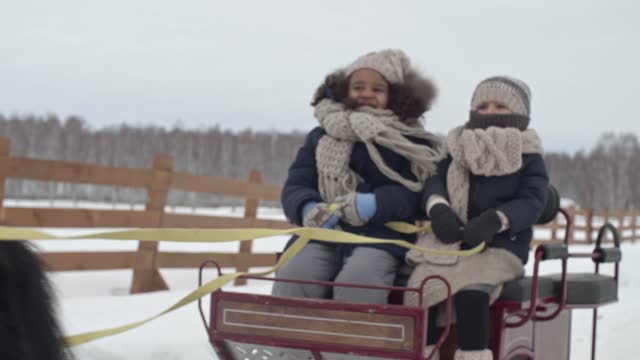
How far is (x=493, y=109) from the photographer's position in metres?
3.28

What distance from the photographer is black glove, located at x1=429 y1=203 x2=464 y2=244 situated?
2.97 m

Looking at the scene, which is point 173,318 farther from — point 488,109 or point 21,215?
point 488,109

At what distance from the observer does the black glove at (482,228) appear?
2932mm

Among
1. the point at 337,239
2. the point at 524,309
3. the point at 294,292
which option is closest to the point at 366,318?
the point at 337,239

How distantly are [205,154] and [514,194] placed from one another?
5835 centimetres

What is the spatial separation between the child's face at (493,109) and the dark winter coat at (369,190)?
16.0 inches

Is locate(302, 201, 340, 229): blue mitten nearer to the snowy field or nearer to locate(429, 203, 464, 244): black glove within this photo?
locate(429, 203, 464, 244): black glove

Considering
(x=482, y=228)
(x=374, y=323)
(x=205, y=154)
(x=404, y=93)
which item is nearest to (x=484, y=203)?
(x=482, y=228)

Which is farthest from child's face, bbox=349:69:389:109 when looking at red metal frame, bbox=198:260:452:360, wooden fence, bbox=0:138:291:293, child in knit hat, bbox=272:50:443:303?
wooden fence, bbox=0:138:291:293

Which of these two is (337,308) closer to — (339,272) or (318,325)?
(318,325)

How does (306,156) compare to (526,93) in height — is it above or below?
below

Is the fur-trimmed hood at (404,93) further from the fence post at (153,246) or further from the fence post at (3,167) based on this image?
the fence post at (153,246)

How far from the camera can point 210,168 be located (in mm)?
58438

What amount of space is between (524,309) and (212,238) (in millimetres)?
1500
